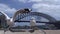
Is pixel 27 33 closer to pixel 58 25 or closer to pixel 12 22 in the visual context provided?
pixel 12 22

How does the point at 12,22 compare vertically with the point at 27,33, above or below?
above

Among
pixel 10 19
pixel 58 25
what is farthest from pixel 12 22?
pixel 58 25

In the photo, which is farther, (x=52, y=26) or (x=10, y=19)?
(x=52, y=26)

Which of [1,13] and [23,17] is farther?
[23,17]

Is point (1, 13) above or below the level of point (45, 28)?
above

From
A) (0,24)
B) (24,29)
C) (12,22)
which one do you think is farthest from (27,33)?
(0,24)

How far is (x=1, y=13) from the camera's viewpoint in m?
6.38

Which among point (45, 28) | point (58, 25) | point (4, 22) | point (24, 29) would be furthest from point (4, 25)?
point (58, 25)

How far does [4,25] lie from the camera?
6602 mm

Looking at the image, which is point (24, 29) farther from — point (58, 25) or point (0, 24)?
point (58, 25)

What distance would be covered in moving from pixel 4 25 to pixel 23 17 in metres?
0.82

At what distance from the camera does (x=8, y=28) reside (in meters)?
6.44

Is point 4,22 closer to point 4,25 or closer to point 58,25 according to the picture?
point 4,25

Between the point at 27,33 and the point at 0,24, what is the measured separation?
43.6 inches
